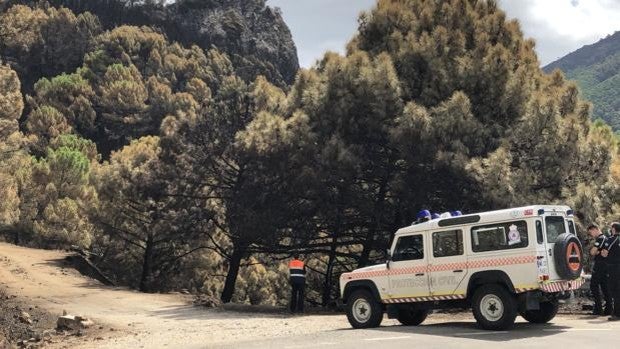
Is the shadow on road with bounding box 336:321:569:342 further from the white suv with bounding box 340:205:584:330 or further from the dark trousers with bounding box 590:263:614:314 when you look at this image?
the dark trousers with bounding box 590:263:614:314

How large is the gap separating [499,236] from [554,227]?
1.06 meters

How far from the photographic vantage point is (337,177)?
18953mm

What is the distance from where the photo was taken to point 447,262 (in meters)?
11.7

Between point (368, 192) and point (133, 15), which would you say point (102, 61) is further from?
point (368, 192)

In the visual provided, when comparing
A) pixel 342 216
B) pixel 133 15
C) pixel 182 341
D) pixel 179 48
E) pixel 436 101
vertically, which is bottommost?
pixel 182 341

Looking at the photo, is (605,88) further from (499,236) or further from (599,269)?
(499,236)

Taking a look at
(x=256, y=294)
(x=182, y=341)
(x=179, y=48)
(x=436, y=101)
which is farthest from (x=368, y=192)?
(x=179, y=48)

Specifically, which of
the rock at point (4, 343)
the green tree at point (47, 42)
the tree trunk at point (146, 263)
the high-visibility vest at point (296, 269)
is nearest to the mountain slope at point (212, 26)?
the green tree at point (47, 42)

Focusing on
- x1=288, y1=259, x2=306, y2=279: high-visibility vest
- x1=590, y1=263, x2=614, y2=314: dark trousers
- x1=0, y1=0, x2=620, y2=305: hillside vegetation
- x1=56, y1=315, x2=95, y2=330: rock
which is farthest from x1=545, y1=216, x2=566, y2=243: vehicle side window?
x1=56, y1=315, x2=95, y2=330: rock

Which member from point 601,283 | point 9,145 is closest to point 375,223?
point 601,283

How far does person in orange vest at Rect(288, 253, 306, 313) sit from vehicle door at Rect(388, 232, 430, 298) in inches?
215

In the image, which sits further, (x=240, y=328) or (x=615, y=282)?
(x=240, y=328)

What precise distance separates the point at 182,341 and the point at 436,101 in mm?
11082

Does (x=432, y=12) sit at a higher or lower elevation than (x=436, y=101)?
higher
